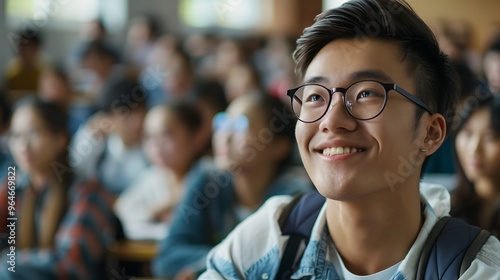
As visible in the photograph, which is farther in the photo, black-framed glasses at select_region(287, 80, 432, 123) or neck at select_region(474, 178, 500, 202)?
neck at select_region(474, 178, 500, 202)

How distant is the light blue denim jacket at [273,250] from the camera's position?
118 cm

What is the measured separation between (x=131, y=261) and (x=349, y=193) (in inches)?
73.5

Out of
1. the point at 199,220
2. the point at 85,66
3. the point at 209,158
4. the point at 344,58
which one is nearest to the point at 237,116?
the point at 199,220

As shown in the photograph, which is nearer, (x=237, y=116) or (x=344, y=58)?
(x=344, y=58)

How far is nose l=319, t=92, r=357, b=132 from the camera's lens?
3.70ft

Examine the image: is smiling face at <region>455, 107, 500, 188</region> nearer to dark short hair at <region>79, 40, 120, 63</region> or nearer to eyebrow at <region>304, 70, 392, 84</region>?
eyebrow at <region>304, 70, 392, 84</region>

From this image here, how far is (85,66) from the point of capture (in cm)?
653

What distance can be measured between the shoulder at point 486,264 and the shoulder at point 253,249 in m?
0.34

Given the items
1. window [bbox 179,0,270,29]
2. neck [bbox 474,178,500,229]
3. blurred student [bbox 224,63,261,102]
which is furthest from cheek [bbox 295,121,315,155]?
window [bbox 179,0,270,29]

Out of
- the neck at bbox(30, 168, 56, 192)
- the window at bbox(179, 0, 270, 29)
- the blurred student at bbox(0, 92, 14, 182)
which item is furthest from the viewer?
the window at bbox(179, 0, 270, 29)

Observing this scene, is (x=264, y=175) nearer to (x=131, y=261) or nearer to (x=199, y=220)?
(x=199, y=220)

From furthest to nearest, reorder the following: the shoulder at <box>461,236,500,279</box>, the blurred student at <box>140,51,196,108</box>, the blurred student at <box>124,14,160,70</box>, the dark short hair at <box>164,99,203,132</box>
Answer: the blurred student at <box>124,14,160,70</box>, the blurred student at <box>140,51,196,108</box>, the dark short hair at <box>164,99,203,132</box>, the shoulder at <box>461,236,500,279</box>

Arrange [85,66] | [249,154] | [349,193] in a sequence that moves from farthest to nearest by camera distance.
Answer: [85,66] → [249,154] → [349,193]

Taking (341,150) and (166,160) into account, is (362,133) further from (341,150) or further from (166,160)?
(166,160)
